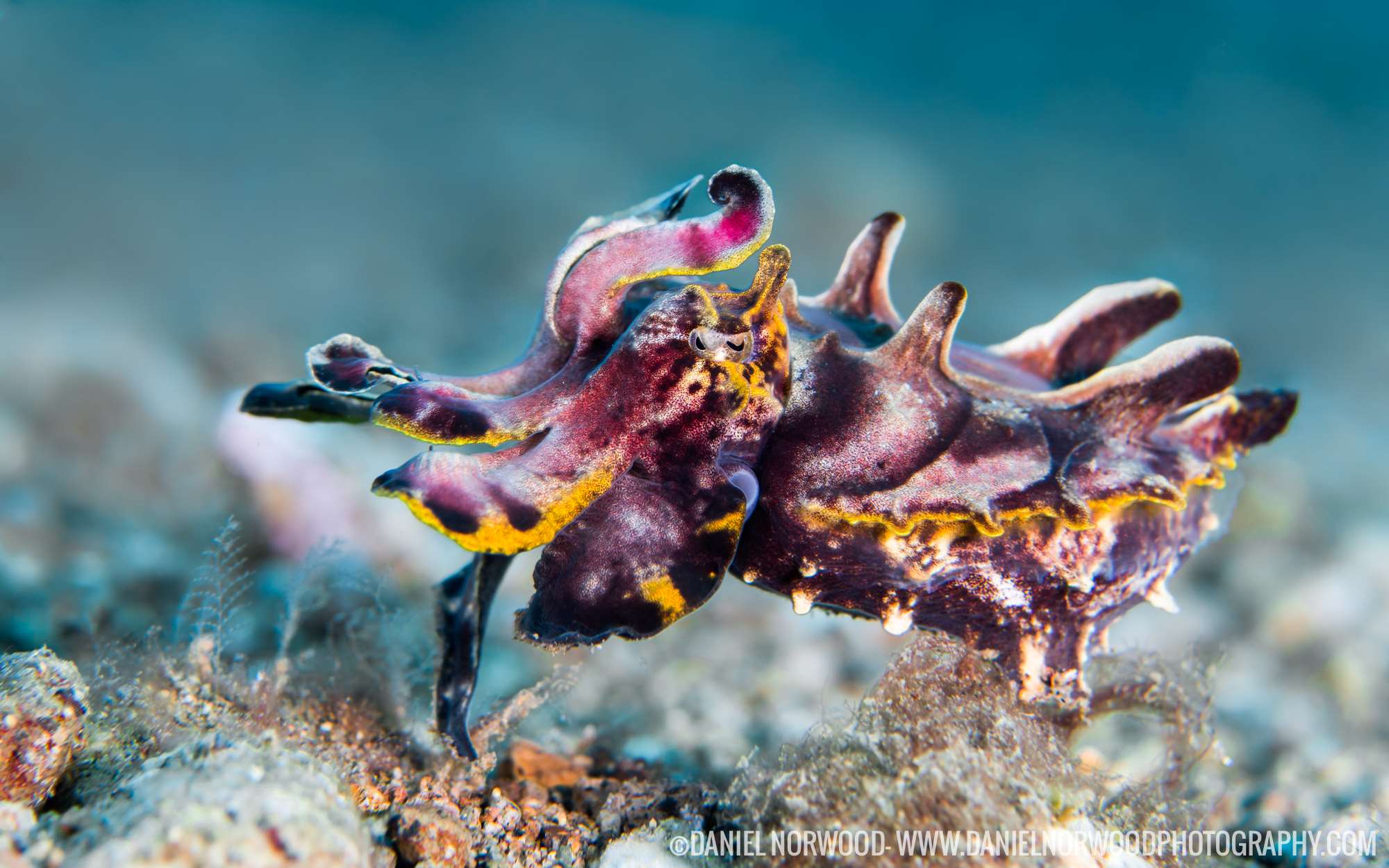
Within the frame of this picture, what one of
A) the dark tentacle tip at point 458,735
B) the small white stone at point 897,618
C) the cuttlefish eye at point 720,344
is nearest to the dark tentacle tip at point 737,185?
the cuttlefish eye at point 720,344

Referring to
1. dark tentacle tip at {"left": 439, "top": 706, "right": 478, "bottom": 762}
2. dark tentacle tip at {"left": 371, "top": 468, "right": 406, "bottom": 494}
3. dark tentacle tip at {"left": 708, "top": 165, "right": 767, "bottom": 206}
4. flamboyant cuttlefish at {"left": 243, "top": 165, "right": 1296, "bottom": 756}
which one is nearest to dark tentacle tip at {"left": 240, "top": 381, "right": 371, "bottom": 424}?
flamboyant cuttlefish at {"left": 243, "top": 165, "right": 1296, "bottom": 756}

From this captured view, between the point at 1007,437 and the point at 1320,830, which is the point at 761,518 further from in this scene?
the point at 1320,830

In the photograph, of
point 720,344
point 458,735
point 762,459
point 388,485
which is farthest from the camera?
point 458,735

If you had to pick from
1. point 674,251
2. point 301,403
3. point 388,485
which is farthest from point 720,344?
point 301,403

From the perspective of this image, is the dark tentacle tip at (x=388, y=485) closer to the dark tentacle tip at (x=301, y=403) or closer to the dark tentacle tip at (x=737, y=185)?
the dark tentacle tip at (x=301, y=403)

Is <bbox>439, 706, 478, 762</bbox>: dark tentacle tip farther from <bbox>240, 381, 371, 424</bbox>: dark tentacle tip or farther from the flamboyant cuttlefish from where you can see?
<bbox>240, 381, 371, 424</bbox>: dark tentacle tip

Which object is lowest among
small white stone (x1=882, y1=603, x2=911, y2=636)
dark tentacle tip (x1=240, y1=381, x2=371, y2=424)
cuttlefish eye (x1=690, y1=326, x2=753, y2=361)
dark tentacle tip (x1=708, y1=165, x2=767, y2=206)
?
small white stone (x1=882, y1=603, x2=911, y2=636)

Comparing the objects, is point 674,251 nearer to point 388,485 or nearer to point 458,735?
point 388,485
